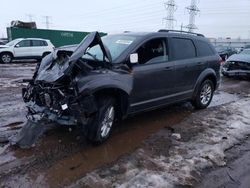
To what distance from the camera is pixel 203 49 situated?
7766mm

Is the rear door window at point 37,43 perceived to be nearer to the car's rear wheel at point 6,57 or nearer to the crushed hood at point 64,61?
the car's rear wheel at point 6,57

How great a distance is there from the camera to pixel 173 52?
6.67 m

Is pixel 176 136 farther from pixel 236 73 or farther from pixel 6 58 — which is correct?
pixel 6 58

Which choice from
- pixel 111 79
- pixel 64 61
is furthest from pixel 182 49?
pixel 64 61

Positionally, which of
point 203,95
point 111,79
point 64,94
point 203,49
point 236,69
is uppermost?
point 203,49

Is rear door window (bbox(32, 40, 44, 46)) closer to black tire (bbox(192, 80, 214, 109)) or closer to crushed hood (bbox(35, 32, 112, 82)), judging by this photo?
black tire (bbox(192, 80, 214, 109))

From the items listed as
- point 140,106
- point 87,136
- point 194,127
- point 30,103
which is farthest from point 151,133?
point 30,103

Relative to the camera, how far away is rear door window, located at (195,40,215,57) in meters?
7.59

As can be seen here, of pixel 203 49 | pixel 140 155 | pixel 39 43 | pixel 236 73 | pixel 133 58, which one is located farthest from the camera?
pixel 39 43

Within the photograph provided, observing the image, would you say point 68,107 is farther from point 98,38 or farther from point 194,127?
point 194,127

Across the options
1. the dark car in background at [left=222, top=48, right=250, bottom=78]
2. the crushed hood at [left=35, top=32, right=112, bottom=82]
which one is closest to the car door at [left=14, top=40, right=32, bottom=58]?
the dark car in background at [left=222, top=48, right=250, bottom=78]

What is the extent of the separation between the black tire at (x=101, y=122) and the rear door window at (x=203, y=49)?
3237 mm

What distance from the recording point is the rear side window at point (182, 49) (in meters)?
6.71

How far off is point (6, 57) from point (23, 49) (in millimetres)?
1143
